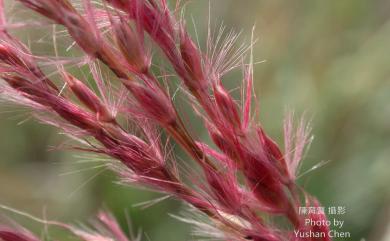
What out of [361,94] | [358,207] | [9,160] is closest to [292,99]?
[361,94]

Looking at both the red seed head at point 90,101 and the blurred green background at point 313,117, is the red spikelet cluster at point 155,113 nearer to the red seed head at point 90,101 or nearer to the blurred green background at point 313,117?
the red seed head at point 90,101

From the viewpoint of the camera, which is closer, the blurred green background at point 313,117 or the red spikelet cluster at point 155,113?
the red spikelet cluster at point 155,113

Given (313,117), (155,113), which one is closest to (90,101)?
(155,113)

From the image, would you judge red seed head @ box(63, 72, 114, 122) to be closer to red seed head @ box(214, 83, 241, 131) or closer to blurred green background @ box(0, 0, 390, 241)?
red seed head @ box(214, 83, 241, 131)

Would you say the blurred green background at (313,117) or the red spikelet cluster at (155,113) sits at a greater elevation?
the blurred green background at (313,117)

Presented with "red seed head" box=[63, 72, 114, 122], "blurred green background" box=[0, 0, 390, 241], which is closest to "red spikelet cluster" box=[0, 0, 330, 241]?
"red seed head" box=[63, 72, 114, 122]

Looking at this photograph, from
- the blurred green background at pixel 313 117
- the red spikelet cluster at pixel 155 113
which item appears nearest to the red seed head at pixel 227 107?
the red spikelet cluster at pixel 155 113
